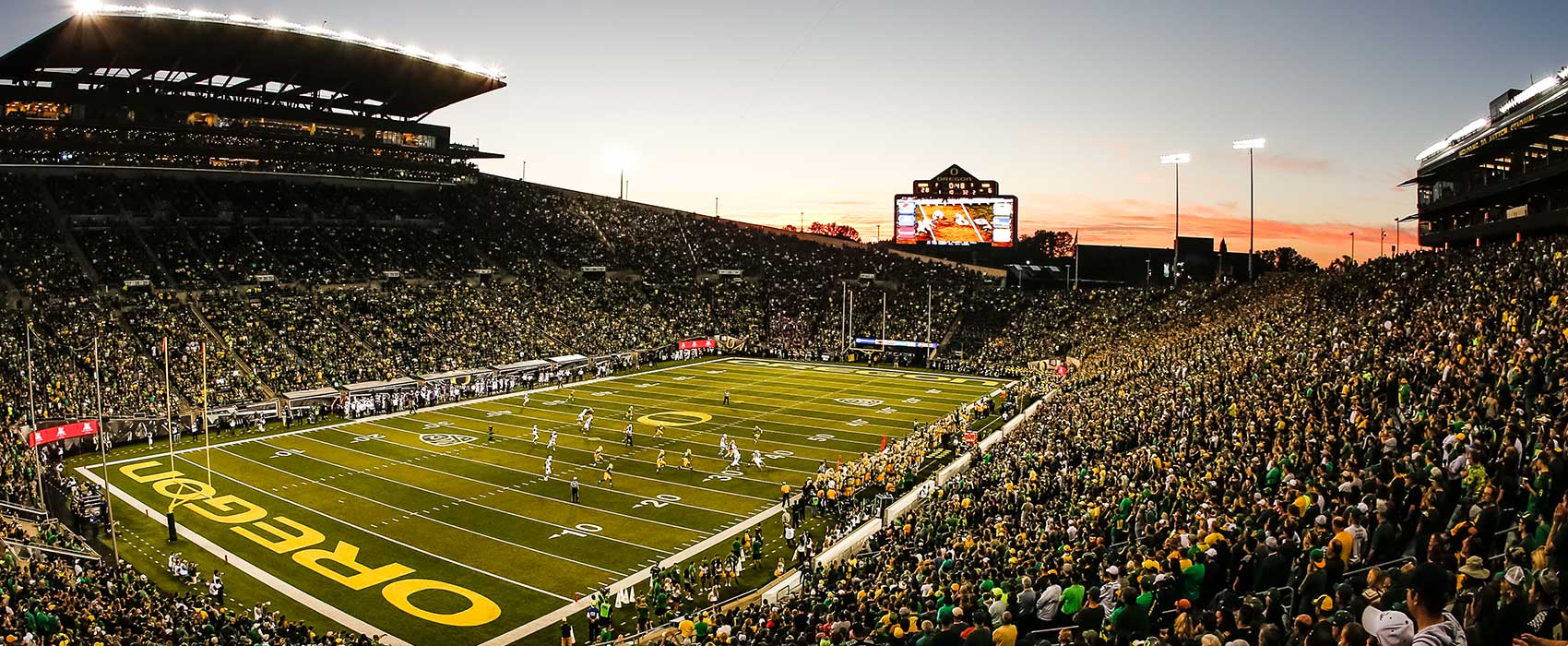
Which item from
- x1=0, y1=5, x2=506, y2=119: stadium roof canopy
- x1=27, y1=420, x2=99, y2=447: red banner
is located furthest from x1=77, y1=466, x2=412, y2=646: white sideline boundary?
x1=0, y1=5, x2=506, y2=119: stadium roof canopy

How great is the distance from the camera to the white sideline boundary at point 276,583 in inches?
717

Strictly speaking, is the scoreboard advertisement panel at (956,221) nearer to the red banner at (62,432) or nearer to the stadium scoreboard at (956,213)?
the stadium scoreboard at (956,213)

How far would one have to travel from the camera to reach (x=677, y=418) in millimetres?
40656

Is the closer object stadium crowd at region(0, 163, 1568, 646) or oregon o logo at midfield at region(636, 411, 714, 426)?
stadium crowd at region(0, 163, 1568, 646)

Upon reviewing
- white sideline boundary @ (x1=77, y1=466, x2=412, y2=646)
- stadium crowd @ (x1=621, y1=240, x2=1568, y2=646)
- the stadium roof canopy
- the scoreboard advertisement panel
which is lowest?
white sideline boundary @ (x1=77, y1=466, x2=412, y2=646)

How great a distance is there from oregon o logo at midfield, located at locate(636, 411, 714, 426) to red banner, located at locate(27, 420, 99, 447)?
65.2 ft

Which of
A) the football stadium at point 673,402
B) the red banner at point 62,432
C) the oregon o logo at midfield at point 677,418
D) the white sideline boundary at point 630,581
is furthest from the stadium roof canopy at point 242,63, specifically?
the white sideline boundary at point 630,581

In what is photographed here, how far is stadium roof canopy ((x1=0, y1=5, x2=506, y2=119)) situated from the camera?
163 feet

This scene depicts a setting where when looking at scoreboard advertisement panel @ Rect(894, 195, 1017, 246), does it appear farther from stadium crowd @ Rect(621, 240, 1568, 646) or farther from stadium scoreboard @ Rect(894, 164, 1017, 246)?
stadium crowd @ Rect(621, 240, 1568, 646)

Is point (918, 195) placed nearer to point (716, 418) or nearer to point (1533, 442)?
point (716, 418)

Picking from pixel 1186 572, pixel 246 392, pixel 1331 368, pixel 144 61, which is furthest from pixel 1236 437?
pixel 144 61

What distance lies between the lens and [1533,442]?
35.6 ft

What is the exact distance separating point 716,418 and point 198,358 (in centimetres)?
2328

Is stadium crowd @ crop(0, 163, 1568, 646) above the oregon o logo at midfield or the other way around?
above
